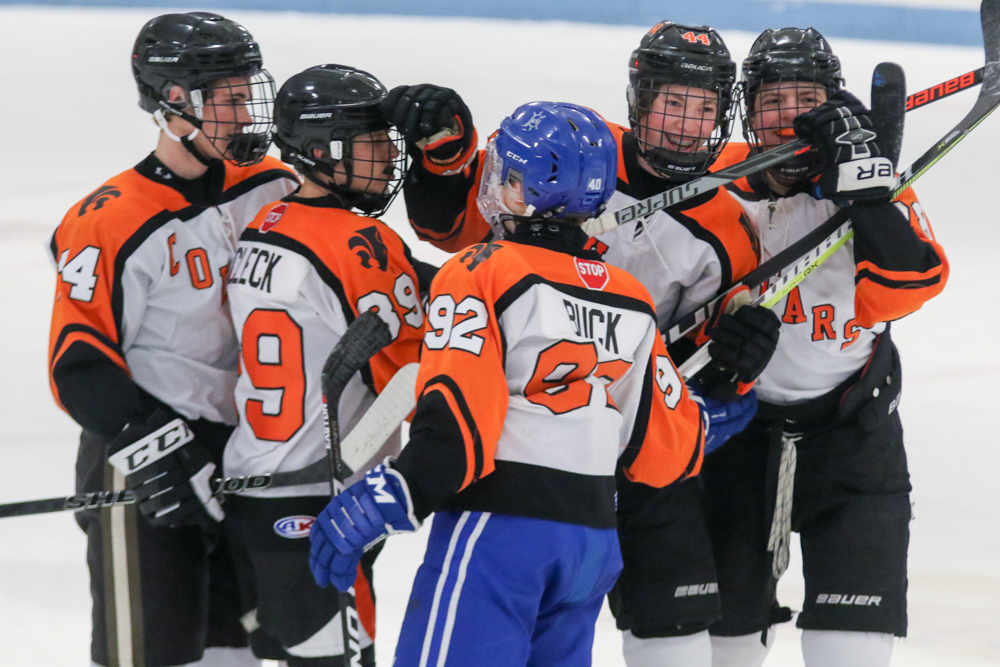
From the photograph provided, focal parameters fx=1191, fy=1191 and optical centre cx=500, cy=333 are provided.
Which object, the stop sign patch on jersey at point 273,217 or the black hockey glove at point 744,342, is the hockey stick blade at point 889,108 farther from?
the stop sign patch on jersey at point 273,217

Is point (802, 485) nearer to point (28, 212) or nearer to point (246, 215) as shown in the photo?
point (246, 215)

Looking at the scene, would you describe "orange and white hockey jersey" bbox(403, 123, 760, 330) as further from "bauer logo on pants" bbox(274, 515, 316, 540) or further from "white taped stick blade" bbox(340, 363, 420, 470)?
"bauer logo on pants" bbox(274, 515, 316, 540)

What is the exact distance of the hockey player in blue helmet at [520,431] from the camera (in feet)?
5.70

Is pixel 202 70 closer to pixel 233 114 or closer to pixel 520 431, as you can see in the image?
pixel 233 114

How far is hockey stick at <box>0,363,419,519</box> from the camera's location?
6.65 ft

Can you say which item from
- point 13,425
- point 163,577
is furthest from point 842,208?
point 13,425

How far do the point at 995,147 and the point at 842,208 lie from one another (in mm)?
4701

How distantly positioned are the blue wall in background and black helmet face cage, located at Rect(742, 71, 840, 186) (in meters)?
6.27

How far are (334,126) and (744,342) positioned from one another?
32.9 inches

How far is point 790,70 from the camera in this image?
2338 millimetres

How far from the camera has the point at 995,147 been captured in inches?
255

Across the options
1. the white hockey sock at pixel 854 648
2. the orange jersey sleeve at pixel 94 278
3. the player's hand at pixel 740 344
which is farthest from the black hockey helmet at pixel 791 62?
the orange jersey sleeve at pixel 94 278

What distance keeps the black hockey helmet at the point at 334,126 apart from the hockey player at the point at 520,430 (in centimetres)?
33

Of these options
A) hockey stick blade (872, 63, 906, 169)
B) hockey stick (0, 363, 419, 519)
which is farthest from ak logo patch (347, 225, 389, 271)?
hockey stick blade (872, 63, 906, 169)
